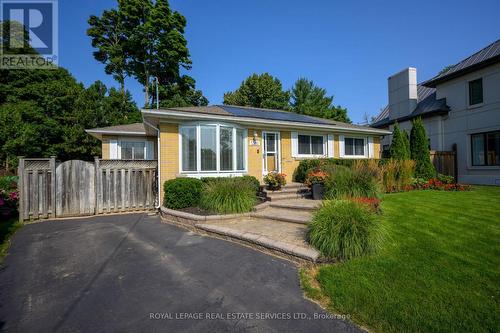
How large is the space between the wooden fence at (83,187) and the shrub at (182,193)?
1838mm

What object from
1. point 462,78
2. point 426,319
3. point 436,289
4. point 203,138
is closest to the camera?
point 426,319

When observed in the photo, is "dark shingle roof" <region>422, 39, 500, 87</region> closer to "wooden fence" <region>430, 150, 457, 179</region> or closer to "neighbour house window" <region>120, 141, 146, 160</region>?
"wooden fence" <region>430, 150, 457, 179</region>

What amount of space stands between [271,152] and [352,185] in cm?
505

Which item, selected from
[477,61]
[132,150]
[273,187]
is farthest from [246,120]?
[477,61]

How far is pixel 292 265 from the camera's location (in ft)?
12.9

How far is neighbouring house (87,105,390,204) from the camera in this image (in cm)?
906

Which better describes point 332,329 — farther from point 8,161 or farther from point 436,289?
point 8,161

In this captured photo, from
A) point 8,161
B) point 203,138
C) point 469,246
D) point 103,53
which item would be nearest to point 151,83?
point 103,53

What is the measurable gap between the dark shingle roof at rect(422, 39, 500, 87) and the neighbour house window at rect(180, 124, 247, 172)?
14380mm

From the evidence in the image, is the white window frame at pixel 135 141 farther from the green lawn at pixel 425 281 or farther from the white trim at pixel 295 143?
the green lawn at pixel 425 281

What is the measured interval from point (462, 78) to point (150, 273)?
1943 cm

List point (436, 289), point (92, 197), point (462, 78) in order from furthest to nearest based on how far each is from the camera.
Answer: point (462, 78) → point (92, 197) → point (436, 289)

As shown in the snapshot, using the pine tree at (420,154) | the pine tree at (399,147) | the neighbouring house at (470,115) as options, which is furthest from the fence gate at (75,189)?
the neighbouring house at (470,115)

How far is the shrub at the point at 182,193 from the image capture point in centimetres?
759
